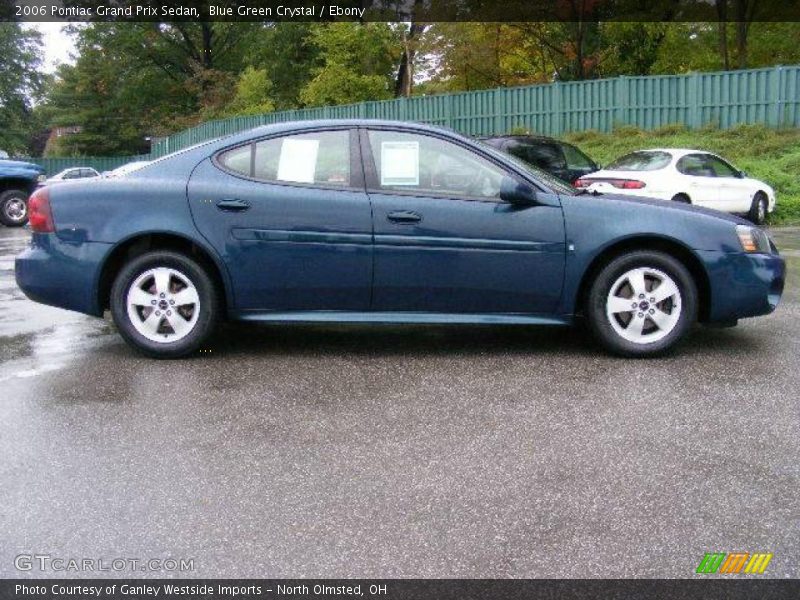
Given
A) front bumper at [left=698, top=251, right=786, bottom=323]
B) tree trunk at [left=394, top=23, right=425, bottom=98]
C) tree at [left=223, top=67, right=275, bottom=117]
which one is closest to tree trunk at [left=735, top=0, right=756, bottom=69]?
tree trunk at [left=394, top=23, right=425, bottom=98]

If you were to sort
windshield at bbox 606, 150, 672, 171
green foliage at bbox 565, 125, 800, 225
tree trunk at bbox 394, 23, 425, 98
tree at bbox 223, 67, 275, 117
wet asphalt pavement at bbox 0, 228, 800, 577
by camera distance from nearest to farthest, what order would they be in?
1. wet asphalt pavement at bbox 0, 228, 800, 577
2. windshield at bbox 606, 150, 672, 171
3. green foliage at bbox 565, 125, 800, 225
4. tree trunk at bbox 394, 23, 425, 98
5. tree at bbox 223, 67, 275, 117

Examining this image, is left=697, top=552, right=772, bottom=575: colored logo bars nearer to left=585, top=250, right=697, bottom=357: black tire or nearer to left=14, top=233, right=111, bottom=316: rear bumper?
left=585, top=250, right=697, bottom=357: black tire

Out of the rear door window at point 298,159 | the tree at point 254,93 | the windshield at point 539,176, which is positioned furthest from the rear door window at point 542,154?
the tree at point 254,93

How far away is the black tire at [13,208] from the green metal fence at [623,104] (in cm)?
451

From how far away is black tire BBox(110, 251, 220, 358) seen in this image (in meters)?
5.83

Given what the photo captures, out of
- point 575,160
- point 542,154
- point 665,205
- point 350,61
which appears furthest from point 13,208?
point 350,61

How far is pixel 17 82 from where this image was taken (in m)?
70.9

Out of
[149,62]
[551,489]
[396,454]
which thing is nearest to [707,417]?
[551,489]

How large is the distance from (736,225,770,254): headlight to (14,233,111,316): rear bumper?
4.10 m

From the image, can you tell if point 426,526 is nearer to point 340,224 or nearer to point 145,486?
point 145,486

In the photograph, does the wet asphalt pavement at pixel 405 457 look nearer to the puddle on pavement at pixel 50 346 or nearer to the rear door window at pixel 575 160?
the puddle on pavement at pixel 50 346

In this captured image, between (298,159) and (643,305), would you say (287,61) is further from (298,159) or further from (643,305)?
(643,305)

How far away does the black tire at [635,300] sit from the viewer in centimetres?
580

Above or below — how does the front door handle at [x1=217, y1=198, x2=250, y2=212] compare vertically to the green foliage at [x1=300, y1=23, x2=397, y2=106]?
below
